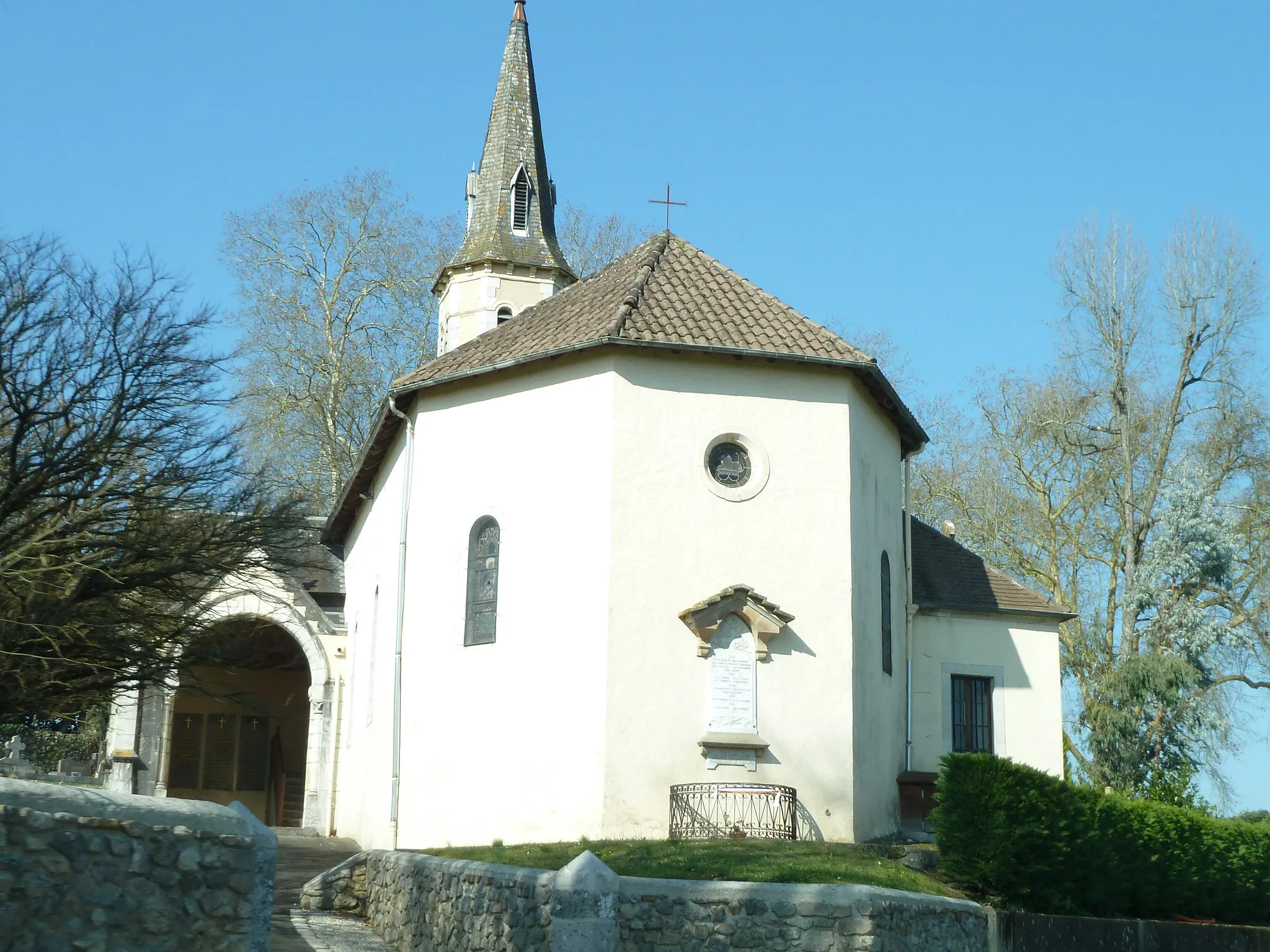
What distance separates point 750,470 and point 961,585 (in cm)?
655

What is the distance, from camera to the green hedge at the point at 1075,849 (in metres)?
15.1

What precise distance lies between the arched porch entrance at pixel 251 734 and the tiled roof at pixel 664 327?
478 inches

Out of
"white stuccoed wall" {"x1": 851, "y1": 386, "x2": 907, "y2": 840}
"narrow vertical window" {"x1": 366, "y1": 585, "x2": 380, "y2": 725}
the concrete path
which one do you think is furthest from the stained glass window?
"narrow vertical window" {"x1": 366, "y1": 585, "x2": 380, "y2": 725}

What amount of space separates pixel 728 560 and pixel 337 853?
8565 millimetres

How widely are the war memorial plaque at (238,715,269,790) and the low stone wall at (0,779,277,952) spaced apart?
88.2 ft

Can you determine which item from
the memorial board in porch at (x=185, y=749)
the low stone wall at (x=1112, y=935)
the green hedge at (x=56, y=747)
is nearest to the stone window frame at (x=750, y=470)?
the low stone wall at (x=1112, y=935)

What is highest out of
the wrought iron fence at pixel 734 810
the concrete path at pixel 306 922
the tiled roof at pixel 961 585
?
the tiled roof at pixel 961 585

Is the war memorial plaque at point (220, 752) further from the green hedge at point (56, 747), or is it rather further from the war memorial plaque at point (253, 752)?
the green hedge at point (56, 747)

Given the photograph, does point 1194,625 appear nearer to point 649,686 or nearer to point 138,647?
point 649,686

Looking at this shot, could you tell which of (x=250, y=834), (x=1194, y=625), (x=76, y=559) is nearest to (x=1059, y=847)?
(x=250, y=834)

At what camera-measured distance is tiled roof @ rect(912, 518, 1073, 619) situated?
23.4m

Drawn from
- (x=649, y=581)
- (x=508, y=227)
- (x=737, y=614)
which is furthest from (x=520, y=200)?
(x=737, y=614)

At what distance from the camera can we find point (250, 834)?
7.88 meters

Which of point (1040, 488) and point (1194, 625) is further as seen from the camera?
point (1040, 488)
